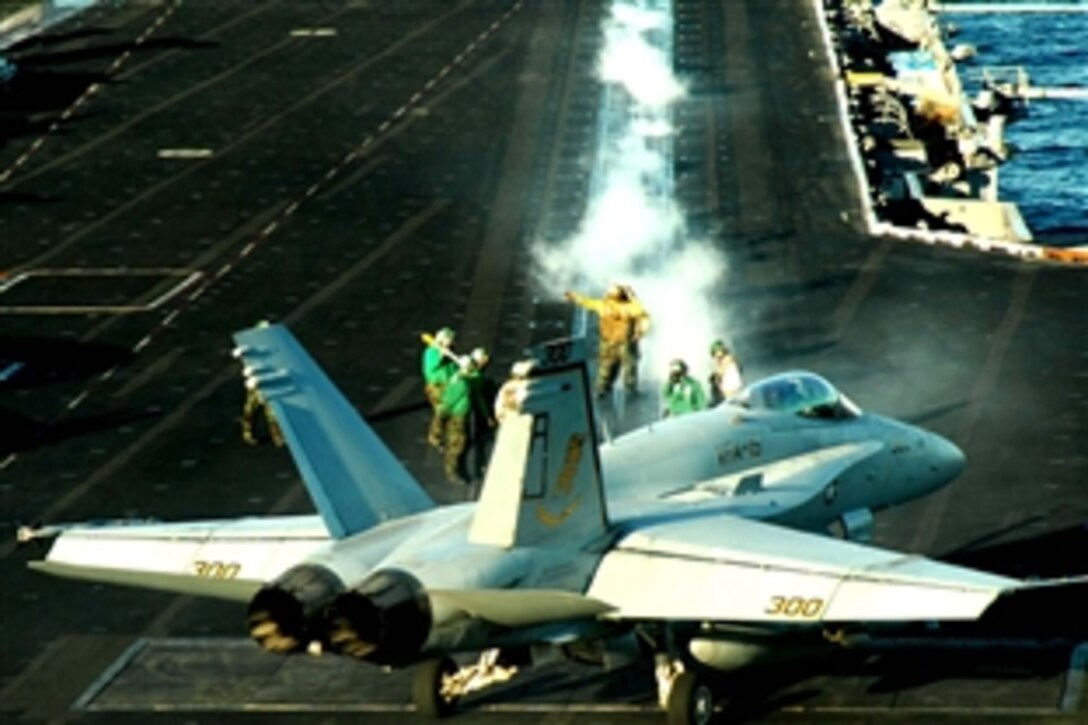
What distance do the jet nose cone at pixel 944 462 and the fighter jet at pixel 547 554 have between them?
218cm

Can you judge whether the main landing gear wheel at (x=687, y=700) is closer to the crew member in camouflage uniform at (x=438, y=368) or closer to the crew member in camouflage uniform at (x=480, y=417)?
the crew member in camouflage uniform at (x=480, y=417)

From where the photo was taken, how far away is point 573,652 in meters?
31.3

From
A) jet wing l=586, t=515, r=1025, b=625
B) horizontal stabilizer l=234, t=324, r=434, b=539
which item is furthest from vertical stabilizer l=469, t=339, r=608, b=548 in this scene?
horizontal stabilizer l=234, t=324, r=434, b=539

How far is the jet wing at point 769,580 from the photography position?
2795 cm

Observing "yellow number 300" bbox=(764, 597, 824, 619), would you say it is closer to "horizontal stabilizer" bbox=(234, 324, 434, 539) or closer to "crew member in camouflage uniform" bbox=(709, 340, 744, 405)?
"horizontal stabilizer" bbox=(234, 324, 434, 539)

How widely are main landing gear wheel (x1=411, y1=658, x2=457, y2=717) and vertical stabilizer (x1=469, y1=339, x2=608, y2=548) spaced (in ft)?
10.3

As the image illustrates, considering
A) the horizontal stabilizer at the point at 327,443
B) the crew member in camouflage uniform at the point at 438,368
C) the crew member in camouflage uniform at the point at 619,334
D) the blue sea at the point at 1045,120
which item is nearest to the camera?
the horizontal stabilizer at the point at 327,443

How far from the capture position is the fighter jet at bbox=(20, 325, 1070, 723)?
92.8 ft

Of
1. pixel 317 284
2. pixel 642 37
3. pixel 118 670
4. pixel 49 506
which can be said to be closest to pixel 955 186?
pixel 642 37

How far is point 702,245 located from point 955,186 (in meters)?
23.7

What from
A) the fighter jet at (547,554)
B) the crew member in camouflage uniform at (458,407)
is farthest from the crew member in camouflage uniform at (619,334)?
the fighter jet at (547,554)

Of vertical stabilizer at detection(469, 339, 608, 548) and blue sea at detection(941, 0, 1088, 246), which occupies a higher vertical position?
vertical stabilizer at detection(469, 339, 608, 548)

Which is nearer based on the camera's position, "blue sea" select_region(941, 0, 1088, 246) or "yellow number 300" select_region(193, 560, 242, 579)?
"yellow number 300" select_region(193, 560, 242, 579)

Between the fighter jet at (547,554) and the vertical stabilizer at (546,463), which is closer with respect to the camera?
the fighter jet at (547,554)
